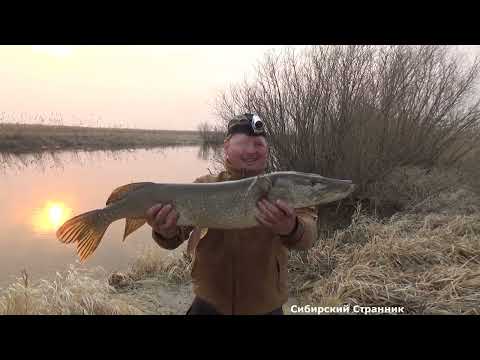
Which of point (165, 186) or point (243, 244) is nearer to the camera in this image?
point (243, 244)

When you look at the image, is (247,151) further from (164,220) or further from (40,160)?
(40,160)

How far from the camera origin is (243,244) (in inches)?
84.5

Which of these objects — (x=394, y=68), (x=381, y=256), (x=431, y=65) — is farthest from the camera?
(x=431, y=65)

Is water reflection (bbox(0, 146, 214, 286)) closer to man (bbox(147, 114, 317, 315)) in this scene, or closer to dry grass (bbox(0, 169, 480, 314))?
dry grass (bbox(0, 169, 480, 314))

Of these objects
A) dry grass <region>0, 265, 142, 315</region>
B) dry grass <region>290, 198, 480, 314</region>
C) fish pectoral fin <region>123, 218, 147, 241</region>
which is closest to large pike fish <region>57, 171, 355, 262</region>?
fish pectoral fin <region>123, 218, 147, 241</region>

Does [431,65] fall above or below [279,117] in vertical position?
above

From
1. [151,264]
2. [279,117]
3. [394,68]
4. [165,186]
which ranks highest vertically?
[394,68]

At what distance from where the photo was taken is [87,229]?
253cm

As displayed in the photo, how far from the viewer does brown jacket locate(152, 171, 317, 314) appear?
2059mm

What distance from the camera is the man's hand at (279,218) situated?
2.12 metres
